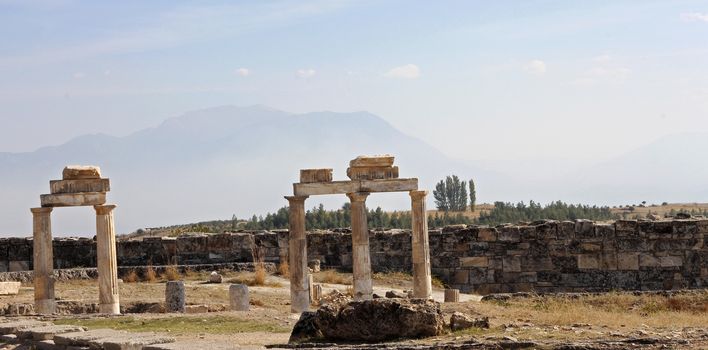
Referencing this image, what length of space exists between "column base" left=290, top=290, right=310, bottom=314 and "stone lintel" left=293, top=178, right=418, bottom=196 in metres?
1.99

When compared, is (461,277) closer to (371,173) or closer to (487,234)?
(487,234)

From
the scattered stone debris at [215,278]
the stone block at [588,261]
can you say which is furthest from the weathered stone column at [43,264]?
the stone block at [588,261]

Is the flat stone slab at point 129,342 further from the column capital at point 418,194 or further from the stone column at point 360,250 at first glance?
the column capital at point 418,194

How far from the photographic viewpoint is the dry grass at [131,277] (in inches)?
1231

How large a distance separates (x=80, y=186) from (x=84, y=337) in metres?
8.78

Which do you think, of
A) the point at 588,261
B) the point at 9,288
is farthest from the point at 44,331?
the point at 588,261

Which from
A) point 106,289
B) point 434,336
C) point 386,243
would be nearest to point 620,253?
point 386,243

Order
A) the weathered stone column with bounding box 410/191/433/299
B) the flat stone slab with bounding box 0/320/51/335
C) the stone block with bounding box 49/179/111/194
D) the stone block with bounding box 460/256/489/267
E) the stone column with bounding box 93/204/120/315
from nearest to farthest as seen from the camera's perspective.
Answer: the flat stone slab with bounding box 0/320/51/335, the stone column with bounding box 93/204/120/315, the stone block with bounding box 49/179/111/194, the weathered stone column with bounding box 410/191/433/299, the stone block with bounding box 460/256/489/267

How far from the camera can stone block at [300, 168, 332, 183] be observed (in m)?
25.9

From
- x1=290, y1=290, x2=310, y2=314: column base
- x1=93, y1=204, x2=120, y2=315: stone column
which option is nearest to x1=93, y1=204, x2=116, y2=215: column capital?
x1=93, y1=204, x2=120, y2=315: stone column

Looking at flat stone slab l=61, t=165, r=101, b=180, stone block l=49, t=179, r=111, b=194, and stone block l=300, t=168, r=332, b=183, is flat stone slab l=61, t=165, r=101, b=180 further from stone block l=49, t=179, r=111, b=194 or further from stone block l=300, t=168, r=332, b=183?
stone block l=300, t=168, r=332, b=183

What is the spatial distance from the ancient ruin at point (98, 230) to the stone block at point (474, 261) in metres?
9.21

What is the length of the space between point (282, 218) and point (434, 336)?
174ft

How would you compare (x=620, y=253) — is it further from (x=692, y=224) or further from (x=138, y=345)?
(x=138, y=345)
